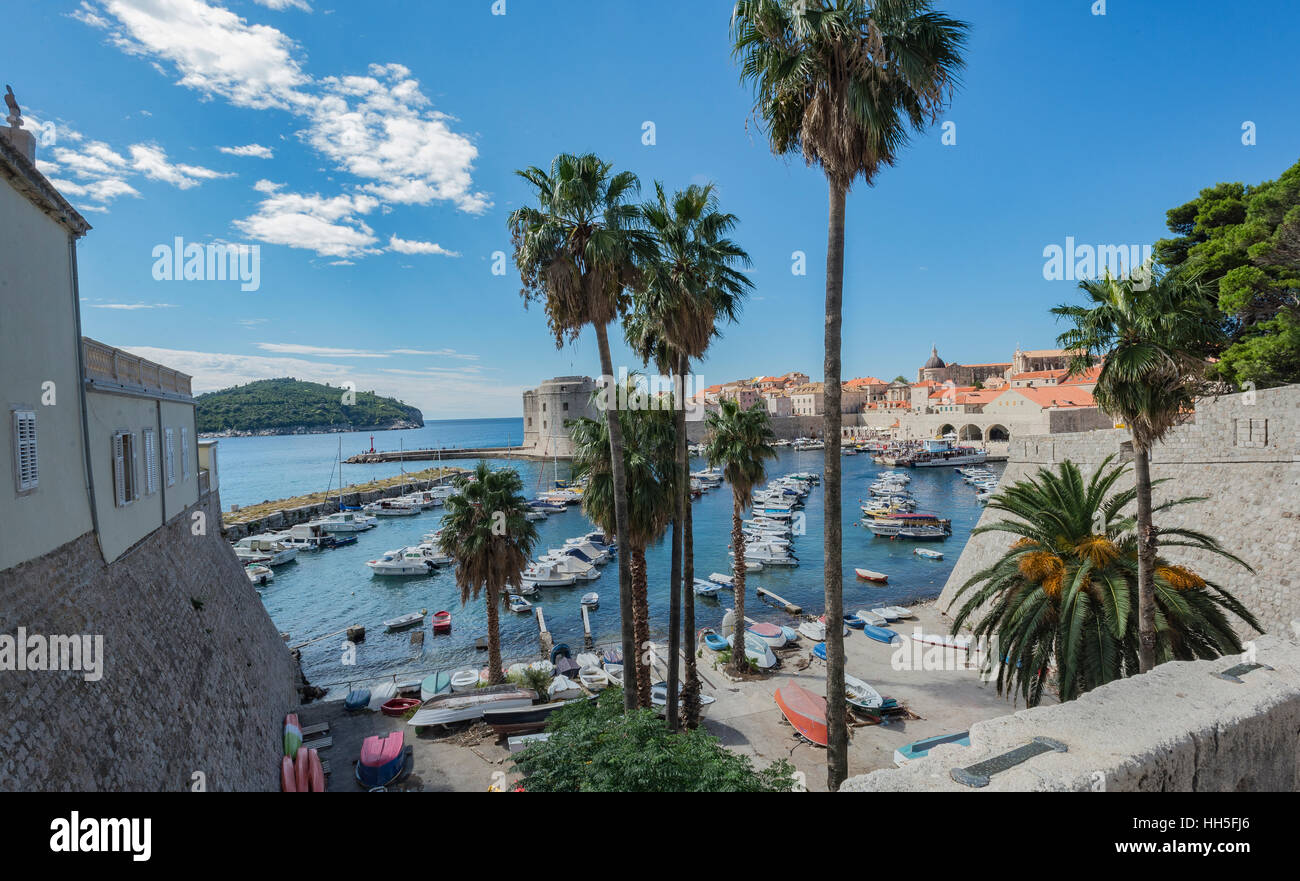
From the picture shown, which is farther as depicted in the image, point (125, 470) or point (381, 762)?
point (381, 762)

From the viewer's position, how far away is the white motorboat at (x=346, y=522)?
57.2 m

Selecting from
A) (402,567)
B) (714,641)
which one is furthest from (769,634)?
(402,567)

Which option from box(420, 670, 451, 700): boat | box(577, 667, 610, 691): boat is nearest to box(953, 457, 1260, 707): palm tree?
box(577, 667, 610, 691): boat

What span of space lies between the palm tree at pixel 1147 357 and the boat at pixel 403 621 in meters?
30.7

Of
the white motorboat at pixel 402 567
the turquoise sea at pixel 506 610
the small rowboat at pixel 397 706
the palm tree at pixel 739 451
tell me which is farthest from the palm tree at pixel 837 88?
the white motorboat at pixel 402 567

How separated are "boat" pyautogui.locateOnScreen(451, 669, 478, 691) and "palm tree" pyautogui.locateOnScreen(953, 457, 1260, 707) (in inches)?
629

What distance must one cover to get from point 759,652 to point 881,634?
5.87 meters

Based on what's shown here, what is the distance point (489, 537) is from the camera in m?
19.0

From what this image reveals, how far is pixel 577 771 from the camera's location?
6887 millimetres

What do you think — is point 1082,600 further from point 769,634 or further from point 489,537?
point 489,537

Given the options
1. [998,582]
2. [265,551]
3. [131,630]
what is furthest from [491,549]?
[265,551]
